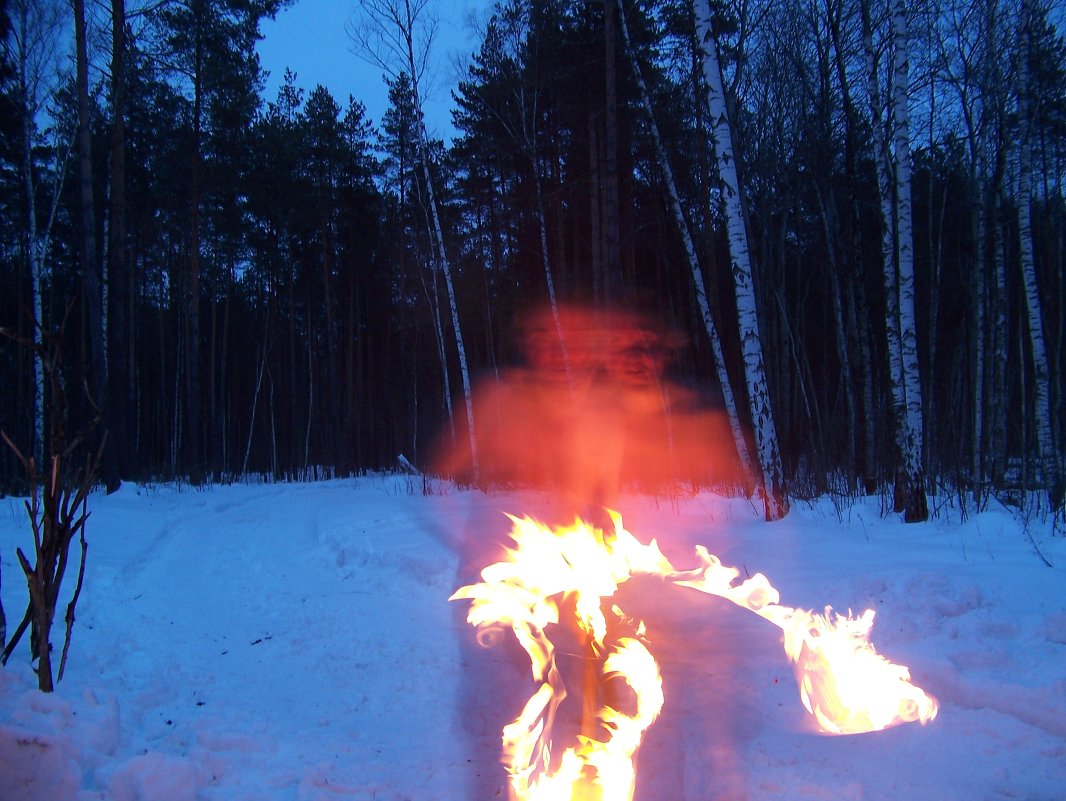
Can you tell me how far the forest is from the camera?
426 inches

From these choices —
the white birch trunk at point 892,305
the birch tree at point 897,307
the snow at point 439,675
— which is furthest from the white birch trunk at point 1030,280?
the snow at point 439,675

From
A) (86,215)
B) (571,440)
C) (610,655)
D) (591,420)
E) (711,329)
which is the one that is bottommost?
(610,655)

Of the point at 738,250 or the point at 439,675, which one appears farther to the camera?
the point at 738,250

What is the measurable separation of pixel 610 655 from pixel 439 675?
43.1 inches

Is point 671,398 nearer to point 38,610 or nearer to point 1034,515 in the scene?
point 1034,515

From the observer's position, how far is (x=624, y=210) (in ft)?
66.3

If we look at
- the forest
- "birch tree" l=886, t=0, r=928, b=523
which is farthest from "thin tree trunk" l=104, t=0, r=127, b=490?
"birch tree" l=886, t=0, r=928, b=523

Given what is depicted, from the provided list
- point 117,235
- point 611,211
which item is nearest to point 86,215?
point 117,235

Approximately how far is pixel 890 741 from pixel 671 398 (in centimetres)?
1857

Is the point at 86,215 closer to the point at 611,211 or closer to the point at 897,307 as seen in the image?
the point at 611,211

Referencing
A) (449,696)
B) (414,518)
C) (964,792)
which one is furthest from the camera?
(414,518)

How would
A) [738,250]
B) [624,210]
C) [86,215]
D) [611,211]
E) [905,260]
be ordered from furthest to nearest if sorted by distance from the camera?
[624,210], [86,215], [611,211], [738,250], [905,260]

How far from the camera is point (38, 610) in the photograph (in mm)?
3293

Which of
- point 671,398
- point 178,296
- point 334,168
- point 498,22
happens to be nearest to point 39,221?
point 178,296
